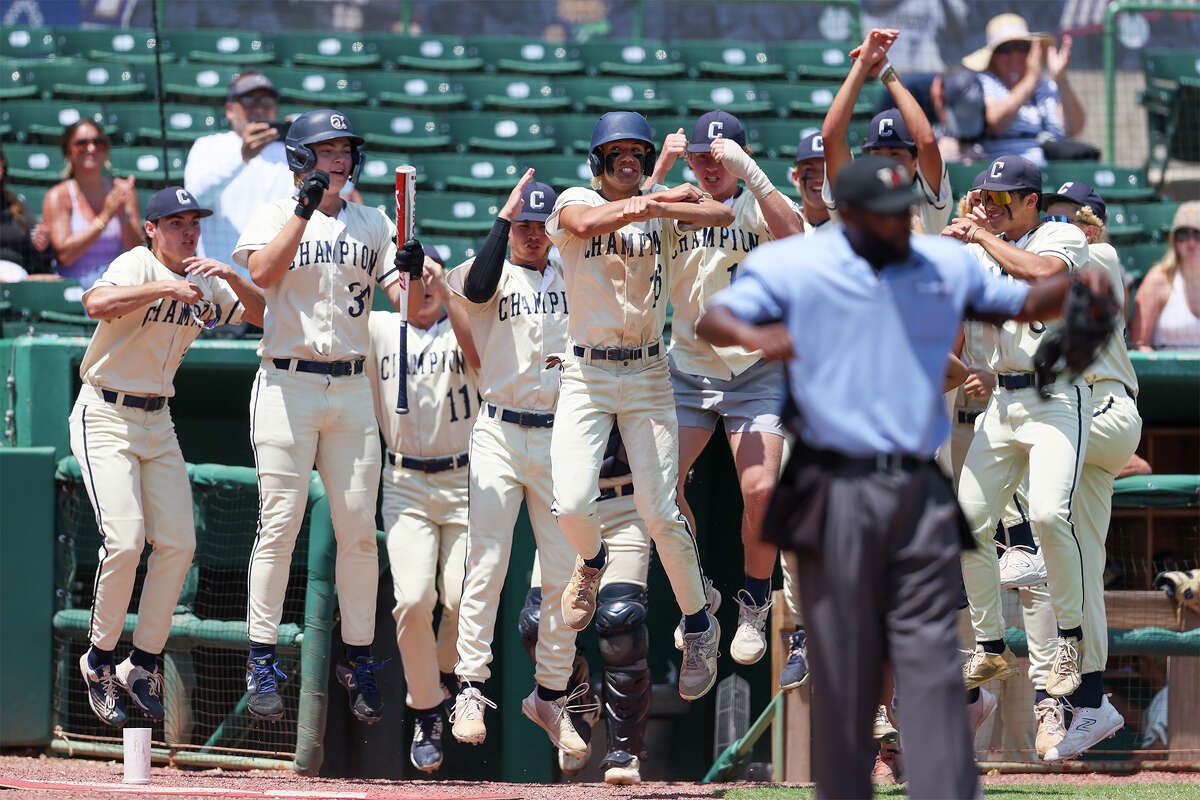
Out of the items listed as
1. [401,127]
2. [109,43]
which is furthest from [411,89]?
[109,43]

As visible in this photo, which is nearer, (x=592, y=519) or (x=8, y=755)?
(x=592, y=519)

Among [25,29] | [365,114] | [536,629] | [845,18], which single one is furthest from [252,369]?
[845,18]

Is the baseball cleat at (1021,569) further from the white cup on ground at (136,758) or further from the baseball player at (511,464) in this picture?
the white cup on ground at (136,758)

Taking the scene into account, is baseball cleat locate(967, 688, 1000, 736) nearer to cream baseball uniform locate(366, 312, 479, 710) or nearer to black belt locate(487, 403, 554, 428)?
black belt locate(487, 403, 554, 428)

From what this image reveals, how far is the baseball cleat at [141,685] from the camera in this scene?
19.3 feet

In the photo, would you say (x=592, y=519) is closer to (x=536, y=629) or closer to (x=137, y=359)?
(x=536, y=629)

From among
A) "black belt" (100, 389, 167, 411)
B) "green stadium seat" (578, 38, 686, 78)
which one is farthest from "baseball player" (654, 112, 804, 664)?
"green stadium seat" (578, 38, 686, 78)

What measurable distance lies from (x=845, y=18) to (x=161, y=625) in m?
7.46

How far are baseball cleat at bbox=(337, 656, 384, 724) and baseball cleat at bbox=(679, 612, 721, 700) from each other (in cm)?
123

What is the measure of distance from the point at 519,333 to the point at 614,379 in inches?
31.4

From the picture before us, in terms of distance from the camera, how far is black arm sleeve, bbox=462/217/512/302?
5.86 meters

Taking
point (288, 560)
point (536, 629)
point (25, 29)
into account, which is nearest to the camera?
point (288, 560)

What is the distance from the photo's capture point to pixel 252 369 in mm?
6855

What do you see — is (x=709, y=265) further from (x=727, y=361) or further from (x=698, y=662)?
(x=698, y=662)
